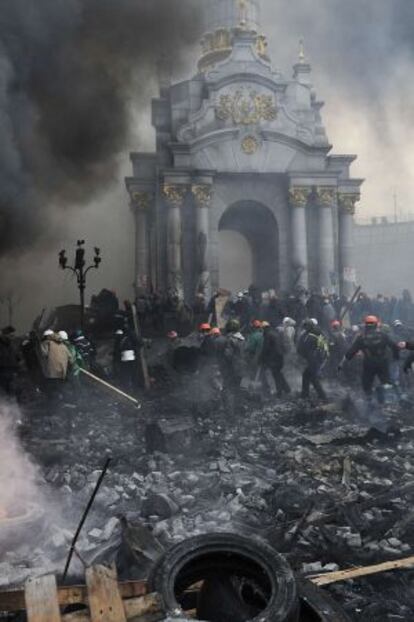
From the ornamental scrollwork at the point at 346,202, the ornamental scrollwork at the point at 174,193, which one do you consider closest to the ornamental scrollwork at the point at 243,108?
the ornamental scrollwork at the point at 174,193

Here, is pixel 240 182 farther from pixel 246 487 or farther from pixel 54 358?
pixel 246 487

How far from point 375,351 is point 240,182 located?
16055mm

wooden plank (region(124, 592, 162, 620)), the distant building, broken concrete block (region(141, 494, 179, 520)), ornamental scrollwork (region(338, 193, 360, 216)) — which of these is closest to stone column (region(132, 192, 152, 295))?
ornamental scrollwork (region(338, 193, 360, 216))

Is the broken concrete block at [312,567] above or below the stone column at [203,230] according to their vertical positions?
below

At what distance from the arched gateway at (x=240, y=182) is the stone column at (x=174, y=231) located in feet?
0.15

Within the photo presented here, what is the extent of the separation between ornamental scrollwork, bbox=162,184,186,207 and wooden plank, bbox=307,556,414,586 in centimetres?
2086

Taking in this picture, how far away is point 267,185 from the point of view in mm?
25438

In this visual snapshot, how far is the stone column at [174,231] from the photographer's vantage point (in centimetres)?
2394

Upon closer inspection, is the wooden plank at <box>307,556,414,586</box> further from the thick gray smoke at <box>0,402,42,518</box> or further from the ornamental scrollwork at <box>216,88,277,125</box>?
the ornamental scrollwork at <box>216,88,277,125</box>

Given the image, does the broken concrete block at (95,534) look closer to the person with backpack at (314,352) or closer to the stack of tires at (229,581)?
the stack of tires at (229,581)

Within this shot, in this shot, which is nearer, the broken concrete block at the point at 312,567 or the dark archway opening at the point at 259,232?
the broken concrete block at the point at 312,567

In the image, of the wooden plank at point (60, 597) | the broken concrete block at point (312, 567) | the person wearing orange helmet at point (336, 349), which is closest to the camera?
the wooden plank at point (60, 597)

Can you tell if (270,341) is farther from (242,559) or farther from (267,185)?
(267,185)

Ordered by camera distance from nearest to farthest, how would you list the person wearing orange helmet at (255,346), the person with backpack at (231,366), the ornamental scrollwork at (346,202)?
the person with backpack at (231,366), the person wearing orange helmet at (255,346), the ornamental scrollwork at (346,202)
